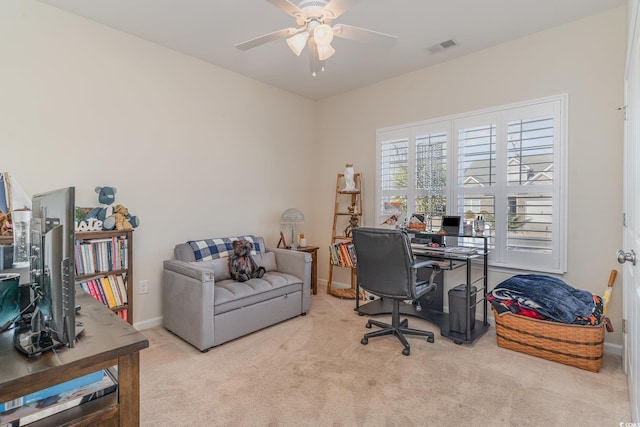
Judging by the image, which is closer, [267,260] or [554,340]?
[554,340]

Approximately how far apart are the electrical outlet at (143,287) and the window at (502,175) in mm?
2806

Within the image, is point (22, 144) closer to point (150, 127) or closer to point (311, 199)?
point (150, 127)

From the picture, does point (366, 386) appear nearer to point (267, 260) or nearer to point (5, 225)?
point (267, 260)

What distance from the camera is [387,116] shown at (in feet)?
13.0

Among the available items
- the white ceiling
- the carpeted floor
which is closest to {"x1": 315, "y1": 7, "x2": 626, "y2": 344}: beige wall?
the white ceiling

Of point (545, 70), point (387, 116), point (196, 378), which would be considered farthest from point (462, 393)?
point (387, 116)

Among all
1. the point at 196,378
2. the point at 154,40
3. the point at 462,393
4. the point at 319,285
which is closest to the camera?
the point at 462,393

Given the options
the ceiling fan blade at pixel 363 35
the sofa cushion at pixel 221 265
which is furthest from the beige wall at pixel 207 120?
the ceiling fan blade at pixel 363 35

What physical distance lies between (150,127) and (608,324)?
4228 millimetres

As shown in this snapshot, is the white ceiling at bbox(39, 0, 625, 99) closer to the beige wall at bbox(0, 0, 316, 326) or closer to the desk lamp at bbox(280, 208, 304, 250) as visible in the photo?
→ the beige wall at bbox(0, 0, 316, 326)

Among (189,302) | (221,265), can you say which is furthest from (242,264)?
(189,302)

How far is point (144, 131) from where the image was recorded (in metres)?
3.05

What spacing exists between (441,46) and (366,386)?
10.1 ft

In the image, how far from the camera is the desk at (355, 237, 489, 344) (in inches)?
108
